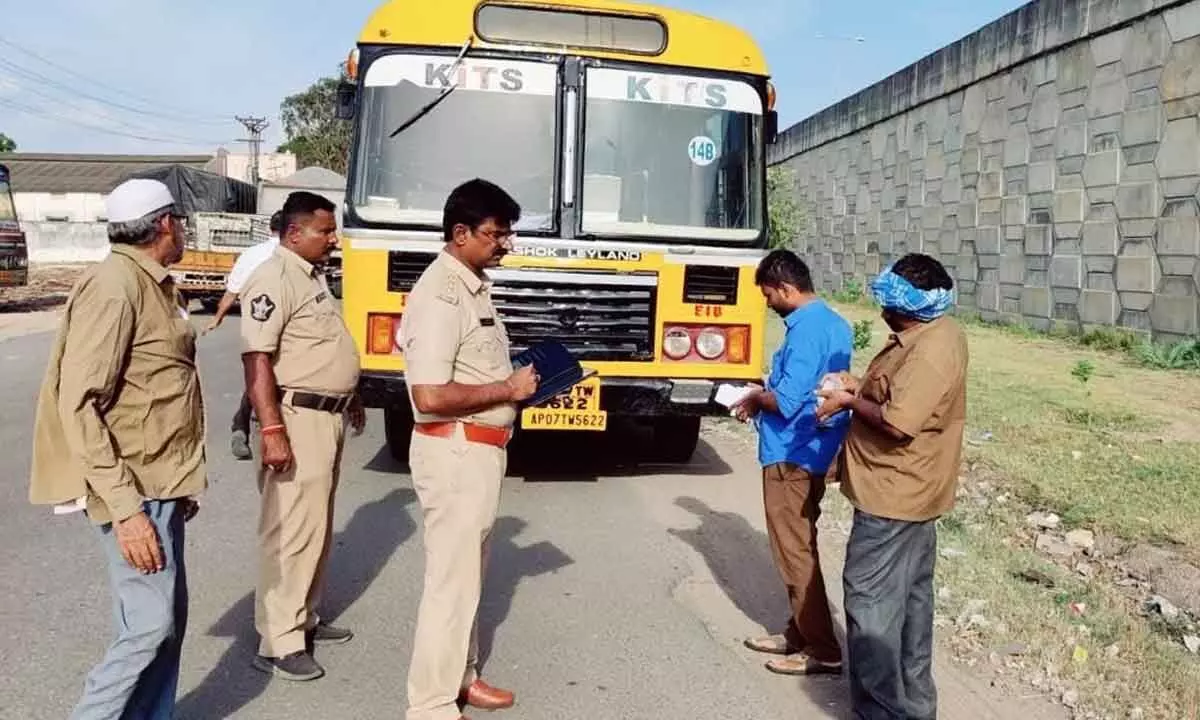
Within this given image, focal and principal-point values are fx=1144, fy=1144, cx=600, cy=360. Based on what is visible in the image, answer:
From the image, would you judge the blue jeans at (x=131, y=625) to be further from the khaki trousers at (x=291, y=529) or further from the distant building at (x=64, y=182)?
the distant building at (x=64, y=182)

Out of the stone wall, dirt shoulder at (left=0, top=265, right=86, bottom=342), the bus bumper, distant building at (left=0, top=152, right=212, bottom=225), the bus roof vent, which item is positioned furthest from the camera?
distant building at (left=0, top=152, right=212, bottom=225)

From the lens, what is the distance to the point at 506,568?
5832 millimetres

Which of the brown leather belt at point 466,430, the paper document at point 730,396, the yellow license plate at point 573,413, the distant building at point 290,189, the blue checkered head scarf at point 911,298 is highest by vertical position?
the distant building at point 290,189

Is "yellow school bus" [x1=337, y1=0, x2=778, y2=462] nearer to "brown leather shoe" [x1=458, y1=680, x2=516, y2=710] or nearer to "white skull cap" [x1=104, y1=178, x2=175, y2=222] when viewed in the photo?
"brown leather shoe" [x1=458, y1=680, x2=516, y2=710]

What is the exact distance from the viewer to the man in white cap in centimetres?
301

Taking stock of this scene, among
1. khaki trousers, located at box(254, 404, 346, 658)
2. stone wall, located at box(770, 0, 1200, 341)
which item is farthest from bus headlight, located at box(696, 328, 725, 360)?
stone wall, located at box(770, 0, 1200, 341)

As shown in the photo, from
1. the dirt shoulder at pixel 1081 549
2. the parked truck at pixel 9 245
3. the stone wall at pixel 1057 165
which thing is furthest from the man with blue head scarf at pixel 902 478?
the parked truck at pixel 9 245

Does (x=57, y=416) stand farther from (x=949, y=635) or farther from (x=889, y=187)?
(x=889, y=187)

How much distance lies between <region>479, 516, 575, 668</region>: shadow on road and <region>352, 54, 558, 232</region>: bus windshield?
76.2 inches

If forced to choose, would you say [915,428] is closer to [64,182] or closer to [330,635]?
[330,635]

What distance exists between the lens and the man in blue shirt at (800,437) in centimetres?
435

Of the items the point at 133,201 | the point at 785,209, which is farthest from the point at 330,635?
the point at 785,209

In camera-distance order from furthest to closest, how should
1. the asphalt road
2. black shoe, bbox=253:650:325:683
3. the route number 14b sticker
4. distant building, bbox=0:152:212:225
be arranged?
distant building, bbox=0:152:212:225 → the route number 14b sticker → black shoe, bbox=253:650:325:683 → the asphalt road

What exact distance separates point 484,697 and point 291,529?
38.5 inches
